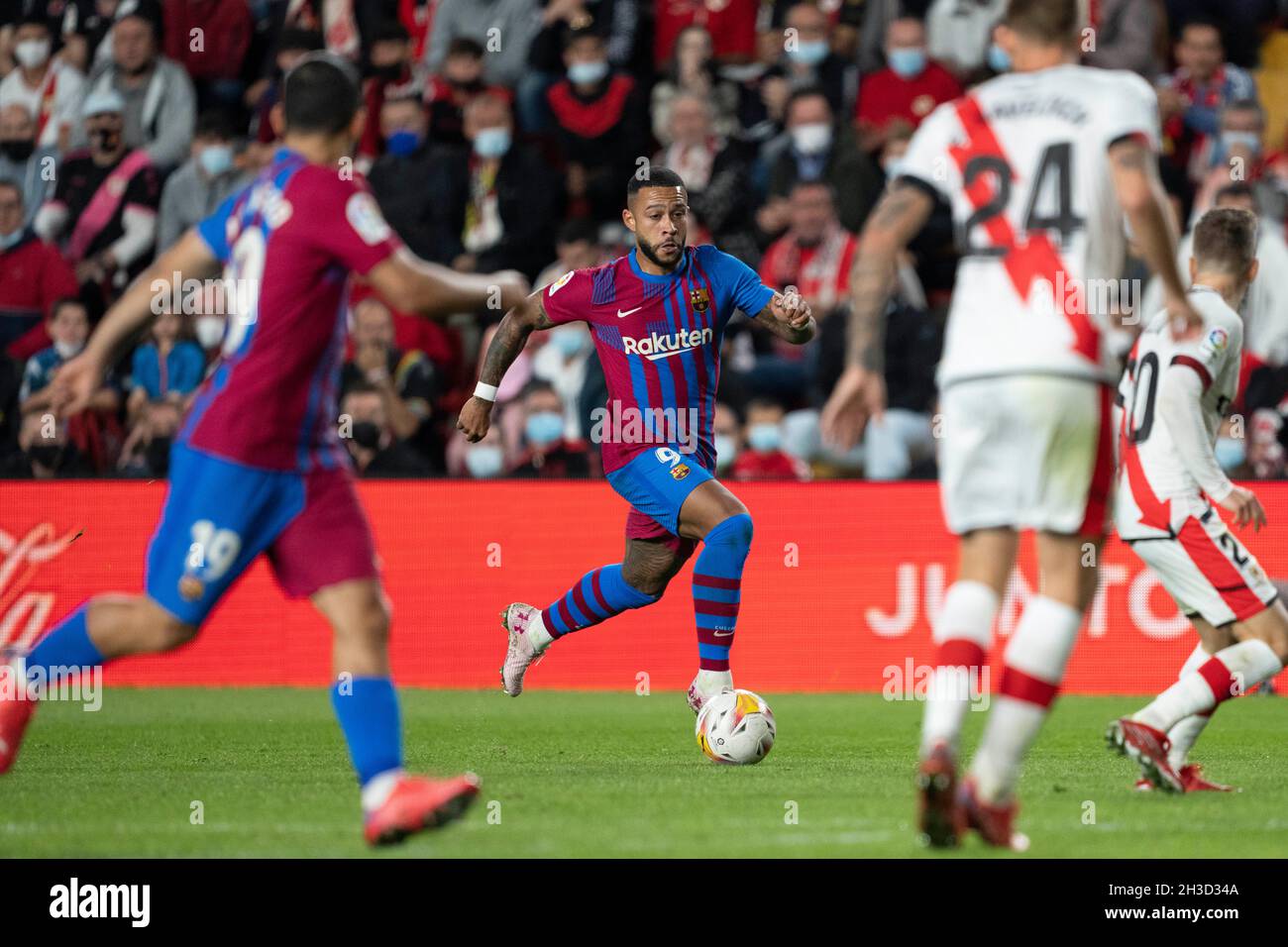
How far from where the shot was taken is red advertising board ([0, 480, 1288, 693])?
1274cm

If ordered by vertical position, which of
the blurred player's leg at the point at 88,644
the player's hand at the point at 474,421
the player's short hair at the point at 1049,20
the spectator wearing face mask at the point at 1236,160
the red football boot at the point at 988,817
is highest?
the spectator wearing face mask at the point at 1236,160

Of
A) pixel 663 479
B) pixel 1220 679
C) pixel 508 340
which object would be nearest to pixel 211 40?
pixel 508 340

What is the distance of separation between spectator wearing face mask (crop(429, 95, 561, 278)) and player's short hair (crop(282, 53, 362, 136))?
9.64 metres

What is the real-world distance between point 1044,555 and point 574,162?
36.1 feet

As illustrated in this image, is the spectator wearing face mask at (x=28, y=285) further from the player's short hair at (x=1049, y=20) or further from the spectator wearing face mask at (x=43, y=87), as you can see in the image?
the player's short hair at (x=1049, y=20)

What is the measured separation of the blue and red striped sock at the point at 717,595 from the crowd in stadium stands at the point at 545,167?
5017mm

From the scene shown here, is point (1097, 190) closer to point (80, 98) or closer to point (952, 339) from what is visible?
point (952, 339)

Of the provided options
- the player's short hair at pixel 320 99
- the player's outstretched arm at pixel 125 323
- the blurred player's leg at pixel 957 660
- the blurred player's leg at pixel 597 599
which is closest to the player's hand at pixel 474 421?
the blurred player's leg at pixel 597 599

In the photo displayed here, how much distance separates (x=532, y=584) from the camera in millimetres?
13055

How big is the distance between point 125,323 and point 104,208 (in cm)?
1081

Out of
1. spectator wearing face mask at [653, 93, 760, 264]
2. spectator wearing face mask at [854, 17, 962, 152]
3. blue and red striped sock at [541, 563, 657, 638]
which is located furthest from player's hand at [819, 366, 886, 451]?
spectator wearing face mask at [854, 17, 962, 152]

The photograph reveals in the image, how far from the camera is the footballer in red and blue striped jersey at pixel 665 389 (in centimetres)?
873

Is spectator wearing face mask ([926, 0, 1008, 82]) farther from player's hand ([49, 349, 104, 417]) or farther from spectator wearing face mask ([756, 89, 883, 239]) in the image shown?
player's hand ([49, 349, 104, 417])
